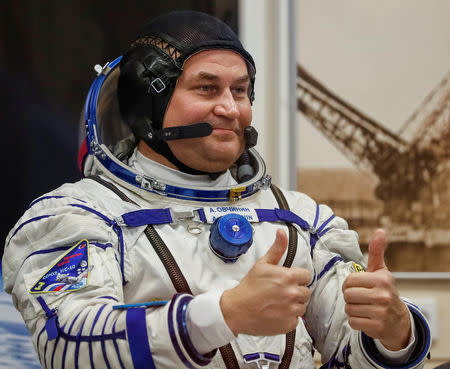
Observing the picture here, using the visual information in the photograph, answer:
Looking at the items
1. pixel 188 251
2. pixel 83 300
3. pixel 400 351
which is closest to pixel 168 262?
pixel 188 251

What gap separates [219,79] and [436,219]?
34.5 inches

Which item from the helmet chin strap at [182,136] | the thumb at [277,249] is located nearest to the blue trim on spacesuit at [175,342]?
the thumb at [277,249]

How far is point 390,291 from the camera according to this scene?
3.17 feet

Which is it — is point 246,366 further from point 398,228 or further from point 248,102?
point 398,228

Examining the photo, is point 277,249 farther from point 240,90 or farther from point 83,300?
point 240,90

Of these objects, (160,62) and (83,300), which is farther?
(160,62)

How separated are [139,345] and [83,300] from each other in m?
0.14

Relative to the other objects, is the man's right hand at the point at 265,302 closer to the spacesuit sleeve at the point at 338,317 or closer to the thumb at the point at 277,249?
the thumb at the point at 277,249

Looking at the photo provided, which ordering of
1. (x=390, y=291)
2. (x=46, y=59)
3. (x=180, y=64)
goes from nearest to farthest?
(x=390, y=291) < (x=180, y=64) < (x=46, y=59)

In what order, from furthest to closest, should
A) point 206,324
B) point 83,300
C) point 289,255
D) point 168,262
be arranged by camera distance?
point 289,255, point 168,262, point 83,300, point 206,324

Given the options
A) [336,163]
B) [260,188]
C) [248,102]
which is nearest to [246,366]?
[260,188]

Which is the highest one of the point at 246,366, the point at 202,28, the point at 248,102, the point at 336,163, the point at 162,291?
the point at 202,28

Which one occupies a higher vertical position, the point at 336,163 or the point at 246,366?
the point at 336,163

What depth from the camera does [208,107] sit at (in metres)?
1.17
